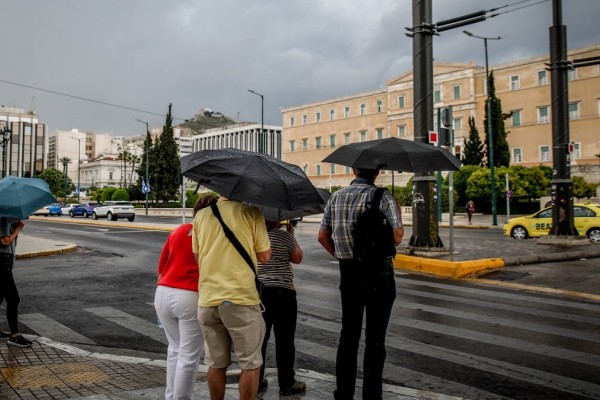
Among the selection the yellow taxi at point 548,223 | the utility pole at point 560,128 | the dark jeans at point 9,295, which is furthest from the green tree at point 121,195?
the dark jeans at point 9,295

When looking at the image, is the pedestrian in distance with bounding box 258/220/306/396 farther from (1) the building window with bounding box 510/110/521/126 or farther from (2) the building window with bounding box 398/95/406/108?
(2) the building window with bounding box 398/95/406/108

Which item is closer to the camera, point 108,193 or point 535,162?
point 535,162

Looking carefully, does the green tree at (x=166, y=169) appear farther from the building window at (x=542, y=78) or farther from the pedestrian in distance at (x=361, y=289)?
the pedestrian in distance at (x=361, y=289)

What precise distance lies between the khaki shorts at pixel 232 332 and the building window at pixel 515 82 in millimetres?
70429

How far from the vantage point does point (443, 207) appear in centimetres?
5256

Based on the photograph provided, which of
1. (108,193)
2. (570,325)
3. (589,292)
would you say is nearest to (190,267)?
(570,325)

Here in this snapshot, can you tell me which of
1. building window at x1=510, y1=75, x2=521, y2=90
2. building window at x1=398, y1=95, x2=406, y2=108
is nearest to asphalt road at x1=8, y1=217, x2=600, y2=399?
building window at x1=510, y1=75, x2=521, y2=90

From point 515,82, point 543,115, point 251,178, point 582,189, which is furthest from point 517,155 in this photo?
point 251,178

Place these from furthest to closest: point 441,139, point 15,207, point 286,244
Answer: point 441,139 < point 15,207 < point 286,244

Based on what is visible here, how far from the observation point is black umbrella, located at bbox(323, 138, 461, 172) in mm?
4457

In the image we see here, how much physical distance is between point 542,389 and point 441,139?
9486 mm

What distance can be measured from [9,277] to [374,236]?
14.5 feet

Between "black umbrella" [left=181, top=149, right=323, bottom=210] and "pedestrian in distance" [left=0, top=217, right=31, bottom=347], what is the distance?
3.24 metres

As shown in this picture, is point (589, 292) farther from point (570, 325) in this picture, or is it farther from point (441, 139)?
point (441, 139)
